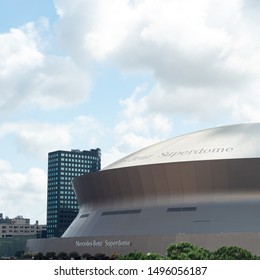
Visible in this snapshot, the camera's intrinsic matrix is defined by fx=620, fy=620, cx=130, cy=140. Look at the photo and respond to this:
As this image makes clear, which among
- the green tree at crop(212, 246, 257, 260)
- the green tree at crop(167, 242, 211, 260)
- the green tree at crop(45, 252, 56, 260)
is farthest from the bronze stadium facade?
the green tree at crop(167, 242, 211, 260)

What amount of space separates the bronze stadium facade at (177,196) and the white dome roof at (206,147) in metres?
0.09

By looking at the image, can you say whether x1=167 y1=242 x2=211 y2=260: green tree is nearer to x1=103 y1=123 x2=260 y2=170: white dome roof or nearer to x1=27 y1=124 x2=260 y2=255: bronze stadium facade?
x1=27 y1=124 x2=260 y2=255: bronze stadium facade

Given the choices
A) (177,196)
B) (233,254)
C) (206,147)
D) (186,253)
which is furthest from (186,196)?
(186,253)

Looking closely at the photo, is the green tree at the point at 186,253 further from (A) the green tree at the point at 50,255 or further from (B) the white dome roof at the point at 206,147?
(A) the green tree at the point at 50,255

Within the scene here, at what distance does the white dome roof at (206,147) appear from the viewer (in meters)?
58.8

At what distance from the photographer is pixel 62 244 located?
2386 inches

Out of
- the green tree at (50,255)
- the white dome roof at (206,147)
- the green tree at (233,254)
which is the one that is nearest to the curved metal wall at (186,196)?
the white dome roof at (206,147)

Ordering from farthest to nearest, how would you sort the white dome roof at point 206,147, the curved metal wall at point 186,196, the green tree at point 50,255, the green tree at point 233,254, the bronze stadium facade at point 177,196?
the green tree at point 50,255 → the white dome roof at point 206,147 → the curved metal wall at point 186,196 → the bronze stadium facade at point 177,196 → the green tree at point 233,254

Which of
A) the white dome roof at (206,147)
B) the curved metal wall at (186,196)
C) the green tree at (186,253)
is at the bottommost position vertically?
the green tree at (186,253)

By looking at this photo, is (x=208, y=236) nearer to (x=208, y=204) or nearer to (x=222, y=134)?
(x=208, y=204)

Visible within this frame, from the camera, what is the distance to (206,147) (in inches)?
2409
